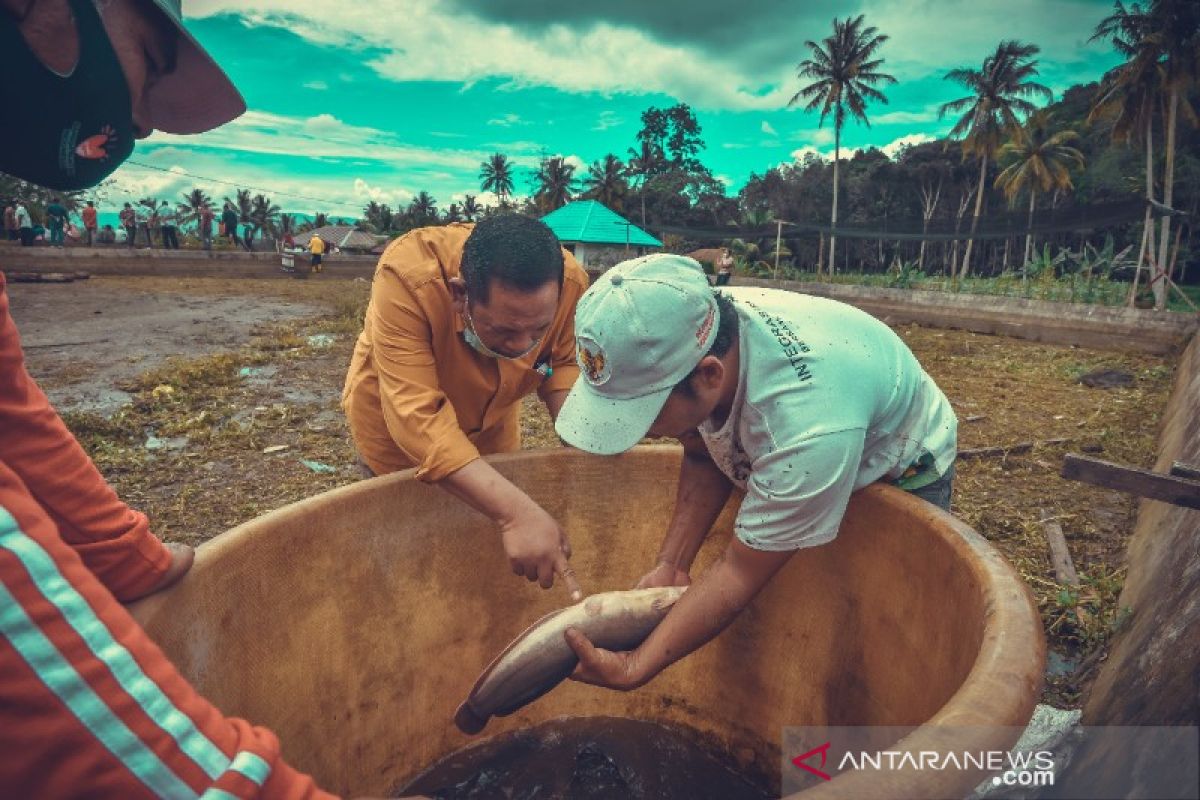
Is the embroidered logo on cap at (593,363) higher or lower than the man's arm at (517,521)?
higher

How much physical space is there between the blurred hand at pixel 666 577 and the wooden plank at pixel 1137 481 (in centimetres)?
98

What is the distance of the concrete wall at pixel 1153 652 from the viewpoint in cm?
127

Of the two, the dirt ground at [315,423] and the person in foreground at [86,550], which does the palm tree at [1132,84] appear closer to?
the dirt ground at [315,423]

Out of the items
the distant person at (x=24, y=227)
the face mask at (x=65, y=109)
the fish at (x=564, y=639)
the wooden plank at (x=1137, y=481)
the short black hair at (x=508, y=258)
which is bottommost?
the fish at (x=564, y=639)

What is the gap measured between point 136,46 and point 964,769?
153 cm

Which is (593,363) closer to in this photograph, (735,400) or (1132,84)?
(735,400)

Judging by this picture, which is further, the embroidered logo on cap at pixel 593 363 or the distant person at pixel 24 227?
the distant person at pixel 24 227

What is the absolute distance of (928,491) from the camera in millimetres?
1810

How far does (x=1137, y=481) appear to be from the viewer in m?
1.59

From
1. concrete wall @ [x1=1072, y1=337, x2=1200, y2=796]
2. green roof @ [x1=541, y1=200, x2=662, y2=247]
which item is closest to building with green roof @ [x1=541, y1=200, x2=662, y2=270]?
green roof @ [x1=541, y1=200, x2=662, y2=247]

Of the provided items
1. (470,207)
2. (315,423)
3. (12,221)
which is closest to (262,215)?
(470,207)

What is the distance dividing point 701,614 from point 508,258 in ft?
3.00

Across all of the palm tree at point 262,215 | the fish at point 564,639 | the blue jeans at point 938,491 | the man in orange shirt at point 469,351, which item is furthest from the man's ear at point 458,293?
the palm tree at point 262,215

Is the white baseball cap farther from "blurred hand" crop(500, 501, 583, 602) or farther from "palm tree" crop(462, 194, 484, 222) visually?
"palm tree" crop(462, 194, 484, 222)
